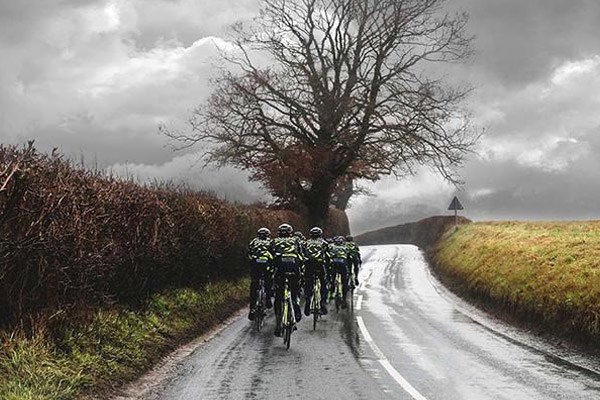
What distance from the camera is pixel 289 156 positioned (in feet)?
114

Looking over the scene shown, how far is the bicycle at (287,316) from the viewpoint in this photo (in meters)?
11.4

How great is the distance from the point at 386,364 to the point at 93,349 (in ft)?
15.4

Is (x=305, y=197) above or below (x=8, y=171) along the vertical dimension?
above

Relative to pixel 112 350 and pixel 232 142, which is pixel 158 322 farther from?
pixel 232 142

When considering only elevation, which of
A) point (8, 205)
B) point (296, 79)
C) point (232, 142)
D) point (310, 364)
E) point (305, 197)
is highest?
point (296, 79)

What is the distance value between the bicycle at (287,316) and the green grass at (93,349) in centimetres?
213

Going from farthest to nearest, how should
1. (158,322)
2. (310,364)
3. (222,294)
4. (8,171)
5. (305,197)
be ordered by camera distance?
(305,197) < (222,294) < (158,322) < (310,364) < (8,171)

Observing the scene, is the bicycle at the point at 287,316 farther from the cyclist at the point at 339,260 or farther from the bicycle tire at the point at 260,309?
the cyclist at the point at 339,260

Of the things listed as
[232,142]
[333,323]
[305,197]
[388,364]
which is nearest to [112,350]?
[388,364]

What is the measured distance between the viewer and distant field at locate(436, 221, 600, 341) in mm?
12789

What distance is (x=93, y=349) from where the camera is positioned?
8.98 metres

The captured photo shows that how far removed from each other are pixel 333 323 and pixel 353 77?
2190 cm

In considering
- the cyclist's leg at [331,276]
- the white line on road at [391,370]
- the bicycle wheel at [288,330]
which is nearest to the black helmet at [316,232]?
the cyclist's leg at [331,276]

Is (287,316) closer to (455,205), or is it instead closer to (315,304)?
(315,304)
